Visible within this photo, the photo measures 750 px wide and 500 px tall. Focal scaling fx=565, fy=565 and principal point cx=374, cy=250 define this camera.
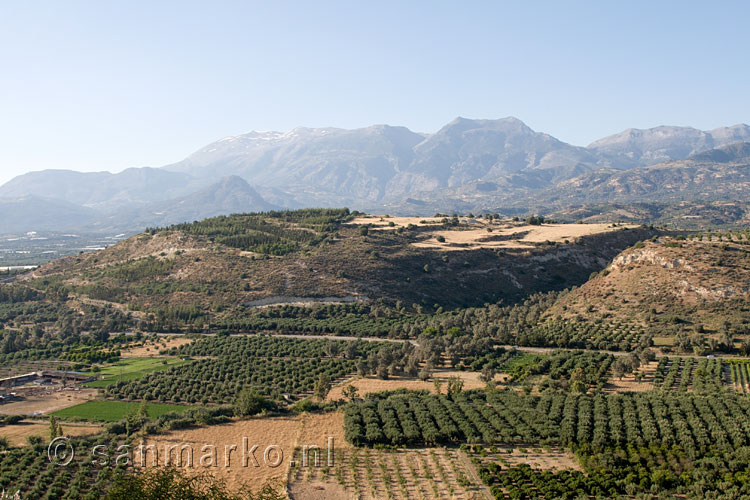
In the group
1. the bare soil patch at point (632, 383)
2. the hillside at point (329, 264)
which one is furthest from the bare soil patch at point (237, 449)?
the hillside at point (329, 264)

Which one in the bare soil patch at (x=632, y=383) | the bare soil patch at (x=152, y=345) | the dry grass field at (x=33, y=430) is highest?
the dry grass field at (x=33, y=430)

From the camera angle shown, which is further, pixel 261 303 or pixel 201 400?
pixel 261 303

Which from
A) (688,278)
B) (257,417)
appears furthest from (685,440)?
(688,278)

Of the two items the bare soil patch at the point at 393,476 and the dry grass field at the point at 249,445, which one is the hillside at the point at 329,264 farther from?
the bare soil patch at the point at 393,476

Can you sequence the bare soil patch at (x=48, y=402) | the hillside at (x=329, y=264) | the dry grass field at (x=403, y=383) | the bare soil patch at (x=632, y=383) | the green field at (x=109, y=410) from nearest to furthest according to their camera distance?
the green field at (x=109, y=410), the bare soil patch at (x=632, y=383), the bare soil patch at (x=48, y=402), the dry grass field at (x=403, y=383), the hillside at (x=329, y=264)

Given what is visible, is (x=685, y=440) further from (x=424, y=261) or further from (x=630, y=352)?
(x=424, y=261)

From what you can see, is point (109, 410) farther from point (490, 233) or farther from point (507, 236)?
point (490, 233)
